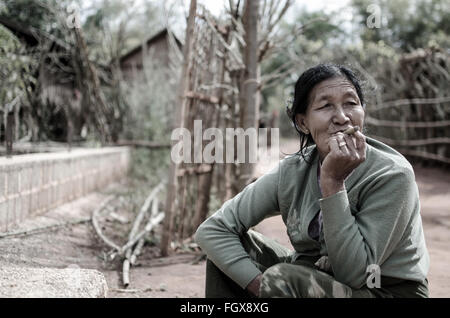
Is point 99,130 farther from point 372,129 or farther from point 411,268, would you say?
point 411,268

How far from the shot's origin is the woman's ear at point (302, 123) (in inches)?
75.9

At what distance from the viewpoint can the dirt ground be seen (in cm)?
280

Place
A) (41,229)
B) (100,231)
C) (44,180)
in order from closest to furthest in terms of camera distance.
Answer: (41,229)
(44,180)
(100,231)

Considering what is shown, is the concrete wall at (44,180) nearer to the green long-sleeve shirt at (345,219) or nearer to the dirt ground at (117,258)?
the dirt ground at (117,258)

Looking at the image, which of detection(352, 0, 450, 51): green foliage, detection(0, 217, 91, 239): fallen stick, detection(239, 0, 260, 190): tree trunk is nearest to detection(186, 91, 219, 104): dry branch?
detection(239, 0, 260, 190): tree trunk

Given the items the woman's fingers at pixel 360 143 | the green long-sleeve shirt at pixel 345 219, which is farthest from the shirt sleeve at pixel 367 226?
the woman's fingers at pixel 360 143

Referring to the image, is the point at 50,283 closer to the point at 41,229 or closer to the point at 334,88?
the point at 334,88

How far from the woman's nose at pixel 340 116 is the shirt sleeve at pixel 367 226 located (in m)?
0.25

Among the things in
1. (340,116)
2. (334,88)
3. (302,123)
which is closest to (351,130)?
(340,116)

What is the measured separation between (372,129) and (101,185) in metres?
6.44

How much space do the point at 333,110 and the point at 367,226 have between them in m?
0.46

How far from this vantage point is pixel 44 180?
163 inches

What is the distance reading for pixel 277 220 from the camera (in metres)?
4.43
